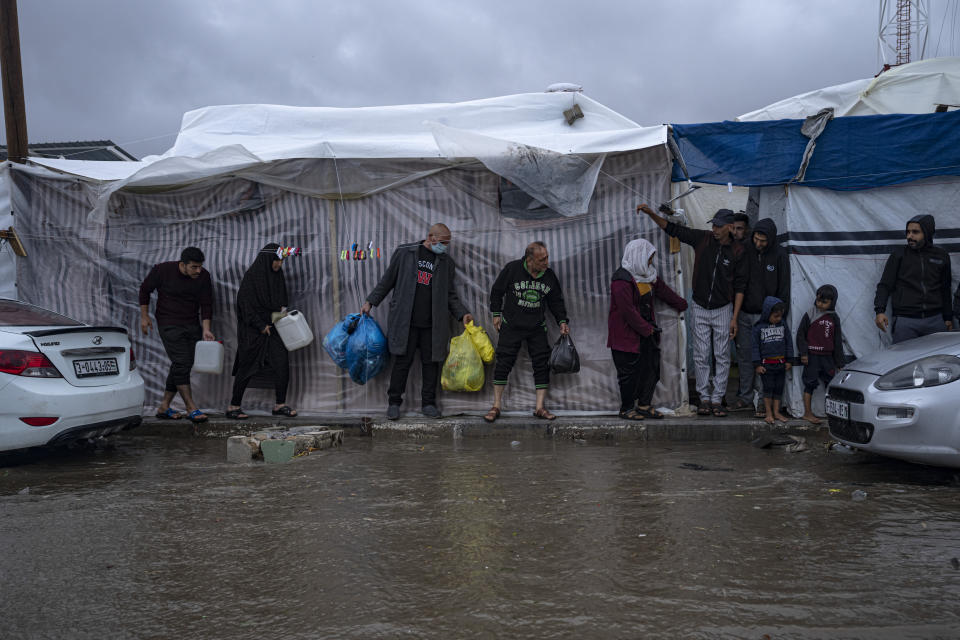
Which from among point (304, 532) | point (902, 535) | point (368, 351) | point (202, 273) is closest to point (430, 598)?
point (304, 532)

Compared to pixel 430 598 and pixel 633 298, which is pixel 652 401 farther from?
pixel 430 598

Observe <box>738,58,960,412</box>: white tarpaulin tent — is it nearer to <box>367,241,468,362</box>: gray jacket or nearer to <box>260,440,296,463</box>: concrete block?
<box>367,241,468,362</box>: gray jacket

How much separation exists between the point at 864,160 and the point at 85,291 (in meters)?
8.75

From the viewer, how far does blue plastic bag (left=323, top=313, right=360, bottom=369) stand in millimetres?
7980

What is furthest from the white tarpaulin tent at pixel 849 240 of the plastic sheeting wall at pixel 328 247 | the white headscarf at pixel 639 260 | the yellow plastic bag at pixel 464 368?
the yellow plastic bag at pixel 464 368

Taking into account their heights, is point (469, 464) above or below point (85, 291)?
below

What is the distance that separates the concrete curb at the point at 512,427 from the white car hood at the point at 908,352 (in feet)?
4.60

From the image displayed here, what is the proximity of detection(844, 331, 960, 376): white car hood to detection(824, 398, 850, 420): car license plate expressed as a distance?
30 centimetres

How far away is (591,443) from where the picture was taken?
24.1 feet

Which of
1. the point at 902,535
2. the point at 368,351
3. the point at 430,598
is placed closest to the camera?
the point at 430,598

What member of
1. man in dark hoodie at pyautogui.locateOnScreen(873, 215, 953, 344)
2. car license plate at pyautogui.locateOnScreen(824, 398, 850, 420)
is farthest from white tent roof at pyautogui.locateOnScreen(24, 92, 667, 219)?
car license plate at pyautogui.locateOnScreen(824, 398, 850, 420)

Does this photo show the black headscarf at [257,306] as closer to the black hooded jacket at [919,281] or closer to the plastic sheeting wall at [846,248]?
the plastic sheeting wall at [846,248]

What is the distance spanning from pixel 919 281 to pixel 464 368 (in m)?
4.41

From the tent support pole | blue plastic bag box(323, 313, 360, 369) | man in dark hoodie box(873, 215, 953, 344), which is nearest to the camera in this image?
man in dark hoodie box(873, 215, 953, 344)
